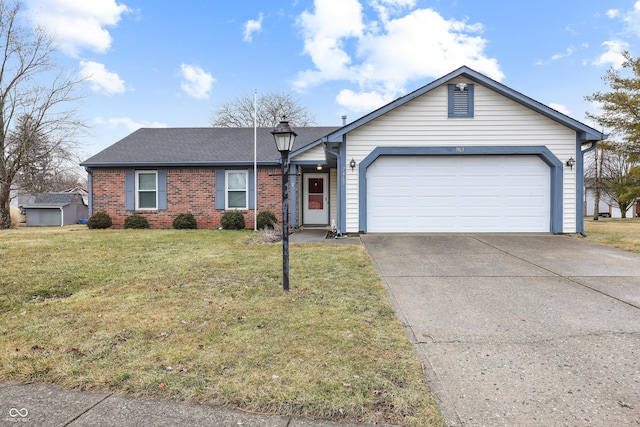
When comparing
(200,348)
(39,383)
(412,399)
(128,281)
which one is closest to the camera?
(412,399)

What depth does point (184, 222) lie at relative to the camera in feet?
43.8

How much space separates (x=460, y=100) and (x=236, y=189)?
861 cm

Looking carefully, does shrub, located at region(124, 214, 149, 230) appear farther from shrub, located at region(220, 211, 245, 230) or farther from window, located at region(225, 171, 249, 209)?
window, located at region(225, 171, 249, 209)

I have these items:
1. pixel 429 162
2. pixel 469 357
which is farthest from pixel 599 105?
pixel 469 357

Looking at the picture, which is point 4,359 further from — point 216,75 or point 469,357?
point 216,75

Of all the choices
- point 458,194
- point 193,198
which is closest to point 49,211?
point 193,198

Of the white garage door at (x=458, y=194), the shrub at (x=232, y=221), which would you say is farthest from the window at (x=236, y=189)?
the white garage door at (x=458, y=194)

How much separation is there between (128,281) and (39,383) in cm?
304

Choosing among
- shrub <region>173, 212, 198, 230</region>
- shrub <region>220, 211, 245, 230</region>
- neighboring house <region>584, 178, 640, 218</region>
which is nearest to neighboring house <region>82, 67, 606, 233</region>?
shrub <region>220, 211, 245, 230</region>

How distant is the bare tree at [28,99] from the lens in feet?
60.4

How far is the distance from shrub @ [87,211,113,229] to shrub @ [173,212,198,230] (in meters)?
2.69

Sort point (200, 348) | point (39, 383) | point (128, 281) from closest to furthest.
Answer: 1. point (39, 383)
2. point (200, 348)
3. point (128, 281)

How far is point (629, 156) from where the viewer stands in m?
22.1

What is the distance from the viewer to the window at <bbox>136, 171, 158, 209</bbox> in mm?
14094
